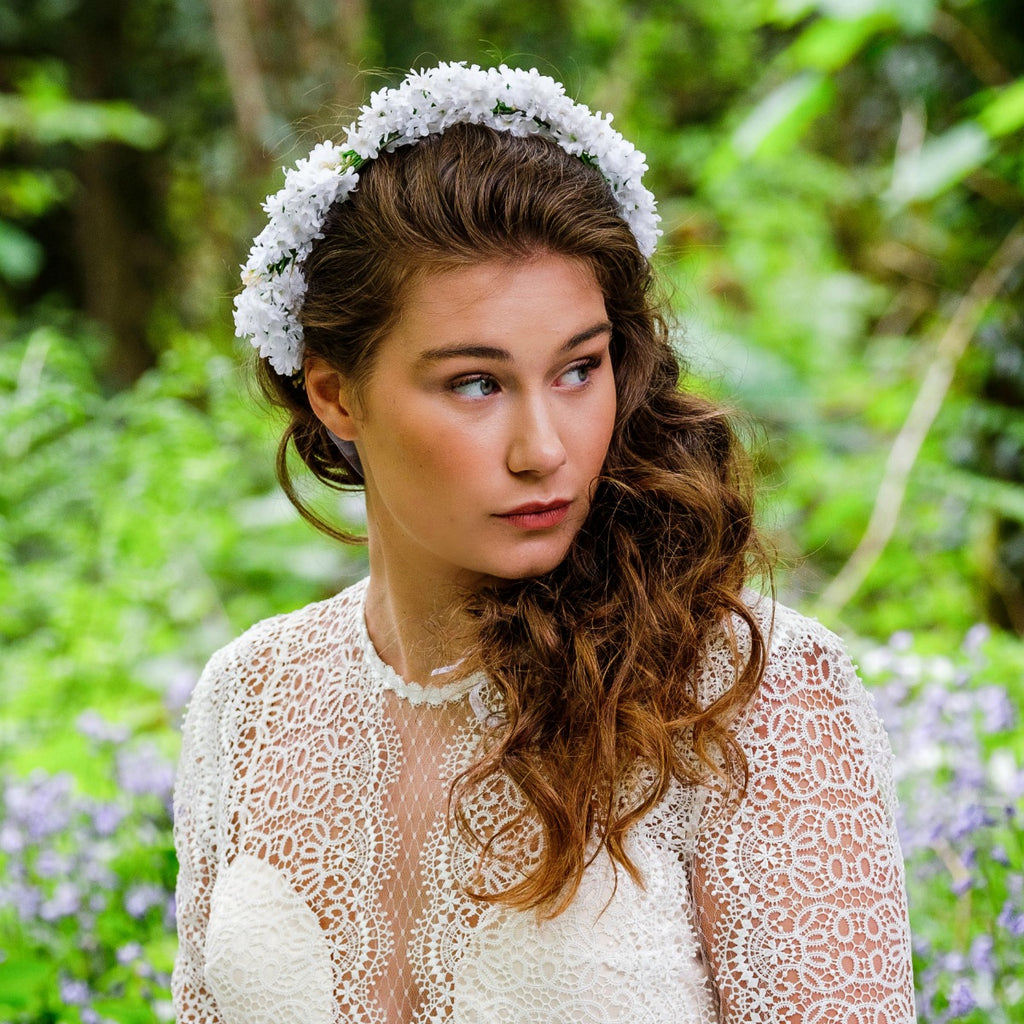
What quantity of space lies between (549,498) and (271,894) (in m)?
0.78

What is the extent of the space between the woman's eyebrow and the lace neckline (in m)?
0.50

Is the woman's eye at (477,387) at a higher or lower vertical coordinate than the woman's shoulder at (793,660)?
higher

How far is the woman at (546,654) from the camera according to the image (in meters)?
1.55

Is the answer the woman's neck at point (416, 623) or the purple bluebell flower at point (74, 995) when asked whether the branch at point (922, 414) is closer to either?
the woman's neck at point (416, 623)

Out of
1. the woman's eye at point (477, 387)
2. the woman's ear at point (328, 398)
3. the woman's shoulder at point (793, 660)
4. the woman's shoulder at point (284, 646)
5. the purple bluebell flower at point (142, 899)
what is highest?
the woman's ear at point (328, 398)

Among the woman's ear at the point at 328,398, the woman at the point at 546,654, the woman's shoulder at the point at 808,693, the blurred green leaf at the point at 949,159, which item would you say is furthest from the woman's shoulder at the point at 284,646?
the blurred green leaf at the point at 949,159

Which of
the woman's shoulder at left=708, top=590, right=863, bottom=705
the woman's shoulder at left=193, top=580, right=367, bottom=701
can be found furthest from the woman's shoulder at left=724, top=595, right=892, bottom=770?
the woman's shoulder at left=193, top=580, right=367, bottom=701

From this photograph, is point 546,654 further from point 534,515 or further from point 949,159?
point 949,159

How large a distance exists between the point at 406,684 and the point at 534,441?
1.83ft

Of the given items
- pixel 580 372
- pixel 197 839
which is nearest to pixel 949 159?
pixel 580 372

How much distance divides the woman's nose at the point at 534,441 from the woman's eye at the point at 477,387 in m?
0.05

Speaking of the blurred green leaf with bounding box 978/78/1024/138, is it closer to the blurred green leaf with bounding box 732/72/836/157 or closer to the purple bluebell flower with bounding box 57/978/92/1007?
the blurred green leaf with bounding box 732/72/836/157

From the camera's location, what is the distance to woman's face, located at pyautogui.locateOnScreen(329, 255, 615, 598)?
Result: 61.1 inches

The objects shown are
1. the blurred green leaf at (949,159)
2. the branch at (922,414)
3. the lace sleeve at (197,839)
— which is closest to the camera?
the lace sleeve at (197,839)
